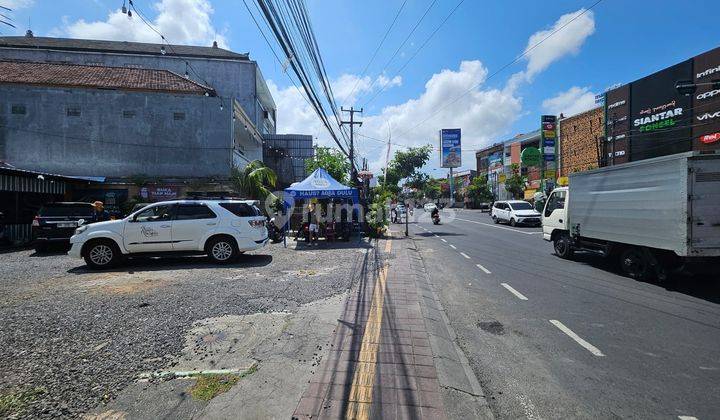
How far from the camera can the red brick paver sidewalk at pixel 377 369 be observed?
3.09m

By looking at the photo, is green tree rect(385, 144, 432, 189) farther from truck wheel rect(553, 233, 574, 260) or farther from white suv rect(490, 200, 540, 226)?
truck wheel rect(553, 233, 574, 260)

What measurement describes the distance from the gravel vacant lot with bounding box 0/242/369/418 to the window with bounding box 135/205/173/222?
1.25 meters

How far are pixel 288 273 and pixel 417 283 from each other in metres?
3.03

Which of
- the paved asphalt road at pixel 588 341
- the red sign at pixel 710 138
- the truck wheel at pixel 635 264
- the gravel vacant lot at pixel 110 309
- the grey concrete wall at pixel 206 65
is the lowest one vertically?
the paved asphalt road at pixel 588 341

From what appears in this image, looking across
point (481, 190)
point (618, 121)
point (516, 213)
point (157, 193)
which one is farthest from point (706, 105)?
point (481, 190)

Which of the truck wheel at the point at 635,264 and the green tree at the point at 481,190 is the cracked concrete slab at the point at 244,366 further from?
the green tree at the point at 481,190

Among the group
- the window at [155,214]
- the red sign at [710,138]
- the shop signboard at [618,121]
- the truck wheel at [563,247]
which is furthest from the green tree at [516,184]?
the window at [155,214]

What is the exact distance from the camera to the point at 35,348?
4.23 meters

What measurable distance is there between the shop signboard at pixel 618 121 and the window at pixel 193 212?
90.9ft

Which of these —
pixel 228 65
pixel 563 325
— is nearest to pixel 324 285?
pixel 563 325

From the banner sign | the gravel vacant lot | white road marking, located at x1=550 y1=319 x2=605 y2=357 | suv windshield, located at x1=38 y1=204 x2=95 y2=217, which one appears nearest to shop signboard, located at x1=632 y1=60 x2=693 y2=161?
white road marking, located at x1=550 y1=319 x2=605 y2=357

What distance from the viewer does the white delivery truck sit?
22.9 ft

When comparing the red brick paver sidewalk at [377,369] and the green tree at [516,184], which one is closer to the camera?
the red brick paver sidewalk at [377,369]

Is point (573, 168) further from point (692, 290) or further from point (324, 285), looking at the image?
point (324, 285)
